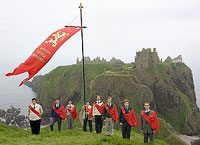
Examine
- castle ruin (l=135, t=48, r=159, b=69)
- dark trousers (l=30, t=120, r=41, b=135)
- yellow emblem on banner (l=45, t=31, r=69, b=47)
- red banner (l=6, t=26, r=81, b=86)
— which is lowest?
dark trousers (l=30, t=120, r=41, b=135)

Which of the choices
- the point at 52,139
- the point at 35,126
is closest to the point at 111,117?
the point at 52,139

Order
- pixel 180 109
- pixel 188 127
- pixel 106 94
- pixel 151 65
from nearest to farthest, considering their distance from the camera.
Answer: pixel 106 94
pixel 188 127
pixel 180 109
pixel 151 65

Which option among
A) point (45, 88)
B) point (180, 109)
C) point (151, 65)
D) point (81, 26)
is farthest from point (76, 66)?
point (81, 26)

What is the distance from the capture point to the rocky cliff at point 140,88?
7769 centimetres

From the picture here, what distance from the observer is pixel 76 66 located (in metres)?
130

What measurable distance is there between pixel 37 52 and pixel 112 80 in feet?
195

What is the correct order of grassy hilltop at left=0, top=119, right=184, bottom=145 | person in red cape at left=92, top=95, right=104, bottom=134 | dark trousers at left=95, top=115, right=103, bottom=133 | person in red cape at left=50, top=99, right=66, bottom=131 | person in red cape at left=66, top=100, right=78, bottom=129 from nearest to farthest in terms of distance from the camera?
1. grassy hilltop at left=0, top=119, right=184, bottom=145
2. person in red cape at left=92, top=95, right=104, bottom=134
3. dark trousers at left=95, top=115, right=103, bottom=133
4. person in red cape at left=50, top=99, right=66, bottom=131
5. person in red cape at left=66, top=100, right=78, bottom=129

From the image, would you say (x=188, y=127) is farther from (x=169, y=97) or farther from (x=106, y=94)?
(x=106, y=94)

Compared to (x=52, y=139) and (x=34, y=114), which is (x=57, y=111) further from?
(x=52, y=139)

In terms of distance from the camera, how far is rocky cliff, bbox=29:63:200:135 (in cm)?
7769

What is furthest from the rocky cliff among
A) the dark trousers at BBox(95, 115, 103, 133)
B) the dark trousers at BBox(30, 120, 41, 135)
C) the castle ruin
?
the dark trousers at BBox(30, 120, 41, 135)

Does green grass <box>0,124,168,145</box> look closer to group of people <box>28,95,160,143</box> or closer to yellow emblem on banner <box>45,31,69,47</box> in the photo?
group of people <box>28,95,160,143</box>

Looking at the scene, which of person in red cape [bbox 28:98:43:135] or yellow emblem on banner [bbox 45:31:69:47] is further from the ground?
yellow emblem on banner [bbox 45:31:69:47]

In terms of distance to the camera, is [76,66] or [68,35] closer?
[68,35]
